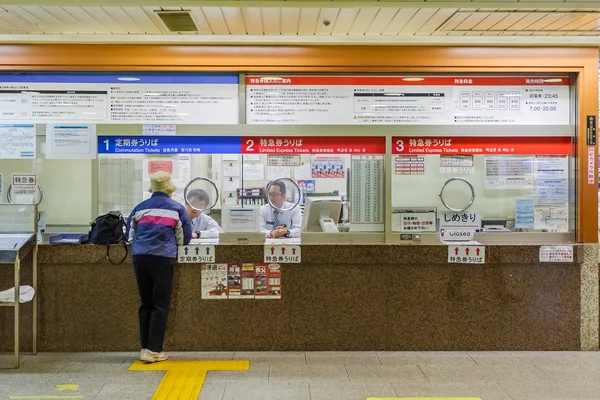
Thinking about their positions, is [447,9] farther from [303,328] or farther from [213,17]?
[303,328]

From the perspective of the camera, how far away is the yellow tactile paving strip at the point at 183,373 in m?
4.24

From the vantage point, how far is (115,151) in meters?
5.49

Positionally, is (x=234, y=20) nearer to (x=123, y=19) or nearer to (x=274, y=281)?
(x=123, y=19)

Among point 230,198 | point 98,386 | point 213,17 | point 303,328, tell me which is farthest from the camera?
point 230,198

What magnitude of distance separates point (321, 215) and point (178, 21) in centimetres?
221

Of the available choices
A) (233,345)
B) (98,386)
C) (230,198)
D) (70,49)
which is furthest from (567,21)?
(98,386)

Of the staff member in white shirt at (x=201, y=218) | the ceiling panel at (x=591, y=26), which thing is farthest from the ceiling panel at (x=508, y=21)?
the staff member in white shirt at (x=201, y=218)

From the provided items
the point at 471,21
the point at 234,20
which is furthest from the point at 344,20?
the point at 471,21

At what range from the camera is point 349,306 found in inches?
208

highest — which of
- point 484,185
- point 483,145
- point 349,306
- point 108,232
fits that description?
point 483,145

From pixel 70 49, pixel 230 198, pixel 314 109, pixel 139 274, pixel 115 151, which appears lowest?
pixel 139 274

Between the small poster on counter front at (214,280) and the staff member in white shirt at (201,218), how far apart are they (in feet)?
1.36

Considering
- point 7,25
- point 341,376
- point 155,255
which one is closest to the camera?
point 341,376

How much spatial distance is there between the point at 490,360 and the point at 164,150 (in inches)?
142
